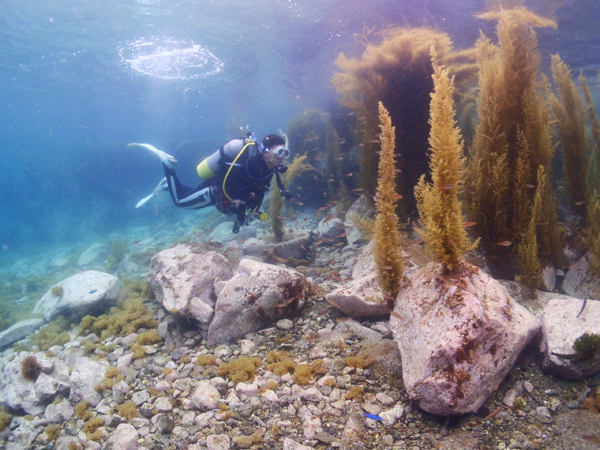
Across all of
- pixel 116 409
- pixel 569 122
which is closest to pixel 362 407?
pixel 116 409

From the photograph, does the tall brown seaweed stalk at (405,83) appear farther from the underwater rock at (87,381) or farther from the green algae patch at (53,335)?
the green algae patch at (53,335)

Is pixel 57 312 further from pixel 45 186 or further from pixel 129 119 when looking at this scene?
pixel 129 119

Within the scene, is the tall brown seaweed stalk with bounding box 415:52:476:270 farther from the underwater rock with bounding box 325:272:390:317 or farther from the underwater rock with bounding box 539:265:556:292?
the underwater rock with bounding box 539:265:556:292

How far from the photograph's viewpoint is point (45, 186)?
3650 cm

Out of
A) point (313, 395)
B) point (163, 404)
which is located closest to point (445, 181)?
point (313, 395)

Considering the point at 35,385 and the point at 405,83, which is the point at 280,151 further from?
the point at 35,385

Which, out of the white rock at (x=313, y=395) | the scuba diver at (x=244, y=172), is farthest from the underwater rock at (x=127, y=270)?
the white rock at (x=313, y=395)

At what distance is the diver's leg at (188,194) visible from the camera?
27.5 feet

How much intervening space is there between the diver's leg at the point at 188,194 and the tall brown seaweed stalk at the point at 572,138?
8.34 m

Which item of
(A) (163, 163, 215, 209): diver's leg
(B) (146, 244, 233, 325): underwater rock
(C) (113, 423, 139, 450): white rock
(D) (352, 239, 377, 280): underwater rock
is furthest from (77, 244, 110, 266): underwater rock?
(D) (352, 239, 377, 280): underwater rock

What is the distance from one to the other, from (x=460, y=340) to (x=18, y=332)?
405 inches

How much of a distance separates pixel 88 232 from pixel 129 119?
30.5 metres

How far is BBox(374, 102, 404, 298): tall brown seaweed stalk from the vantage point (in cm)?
322

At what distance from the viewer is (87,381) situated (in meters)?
4.27
